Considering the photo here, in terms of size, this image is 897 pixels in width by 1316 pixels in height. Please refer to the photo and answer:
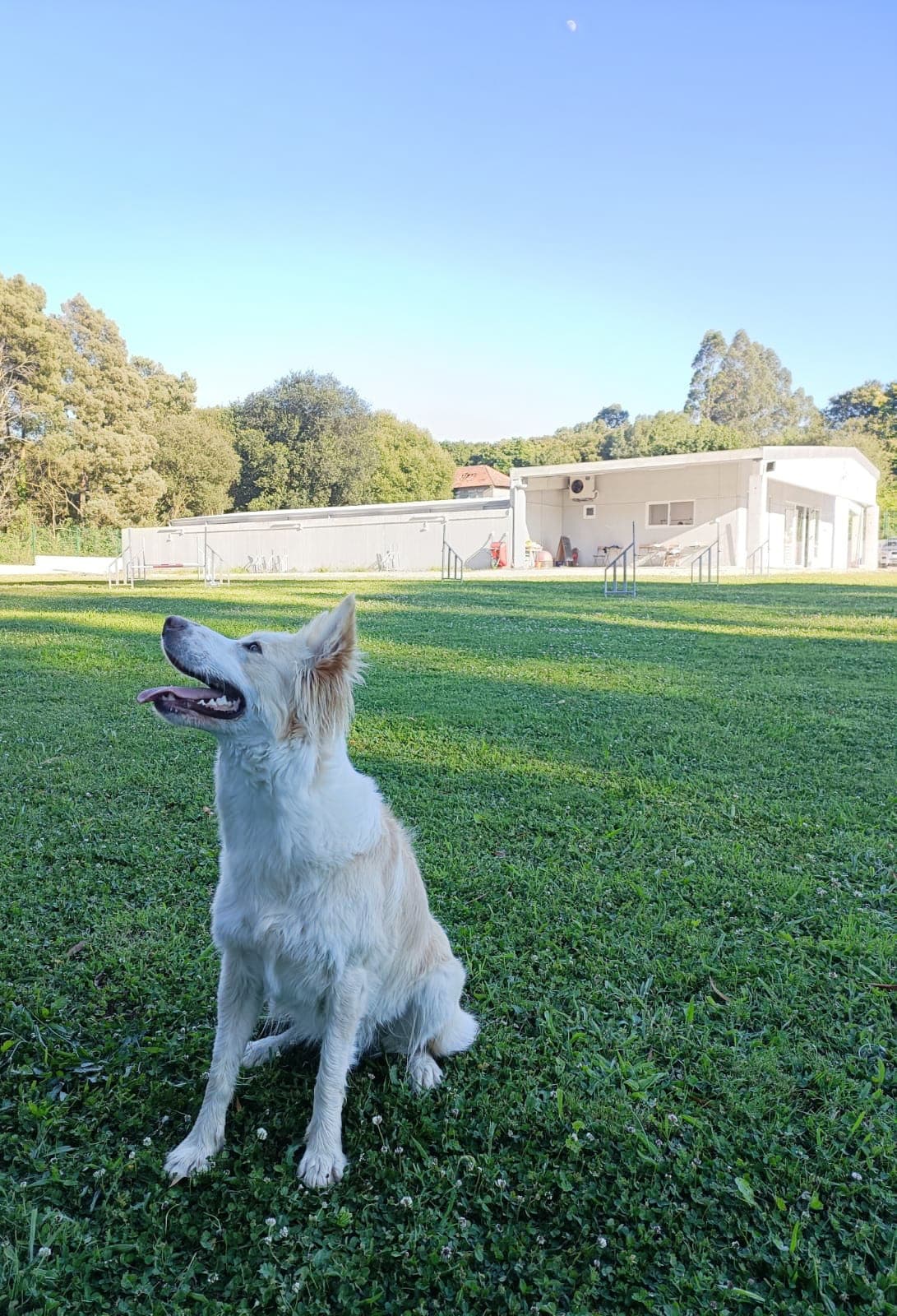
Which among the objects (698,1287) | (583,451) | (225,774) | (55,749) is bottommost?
(698,1287)

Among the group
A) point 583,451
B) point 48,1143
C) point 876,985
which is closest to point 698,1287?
→ point 876,985

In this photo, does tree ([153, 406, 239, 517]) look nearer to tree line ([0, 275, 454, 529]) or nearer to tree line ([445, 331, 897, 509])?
tree line ([0, 275, 454, 529])

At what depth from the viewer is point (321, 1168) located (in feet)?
6.54

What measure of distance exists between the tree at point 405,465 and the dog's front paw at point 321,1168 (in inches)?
2080

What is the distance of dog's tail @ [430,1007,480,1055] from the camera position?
240cm

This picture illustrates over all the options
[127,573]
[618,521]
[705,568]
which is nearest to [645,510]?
[618,521]

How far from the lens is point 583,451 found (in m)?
67.8

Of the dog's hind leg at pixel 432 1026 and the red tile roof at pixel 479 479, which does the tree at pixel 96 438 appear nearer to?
the red tile roof at pixel 479 479

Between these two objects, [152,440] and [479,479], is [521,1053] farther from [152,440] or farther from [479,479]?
[479,479]

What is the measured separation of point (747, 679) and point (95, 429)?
36739 mm

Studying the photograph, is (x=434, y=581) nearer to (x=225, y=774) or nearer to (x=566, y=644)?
(x=566, y=644)

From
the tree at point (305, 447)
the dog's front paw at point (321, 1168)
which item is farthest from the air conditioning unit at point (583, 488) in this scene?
the dog's front paw at point (321, 1168)

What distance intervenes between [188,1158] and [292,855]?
84 centimetres

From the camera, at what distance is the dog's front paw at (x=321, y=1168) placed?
1970mm
